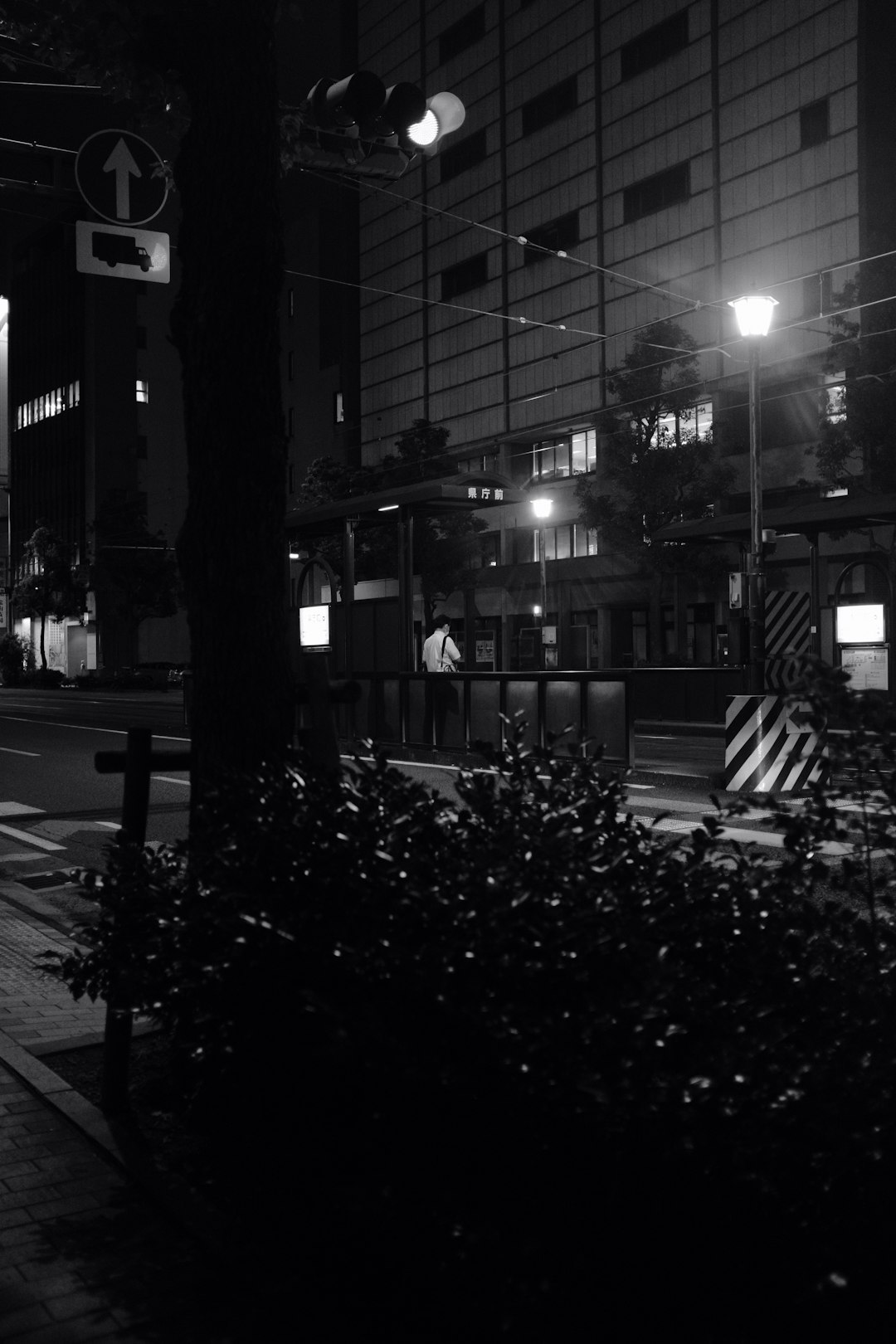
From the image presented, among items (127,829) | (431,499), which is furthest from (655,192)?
(127,829)

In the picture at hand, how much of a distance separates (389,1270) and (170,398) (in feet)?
287

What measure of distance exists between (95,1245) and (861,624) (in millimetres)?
18393

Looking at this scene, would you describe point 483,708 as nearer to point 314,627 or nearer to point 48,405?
point 314,627

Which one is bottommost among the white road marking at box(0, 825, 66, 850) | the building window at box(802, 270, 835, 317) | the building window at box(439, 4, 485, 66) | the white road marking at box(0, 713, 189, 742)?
the white road marking at box(0, 825, 66, 850)

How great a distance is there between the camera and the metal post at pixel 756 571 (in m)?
15.6

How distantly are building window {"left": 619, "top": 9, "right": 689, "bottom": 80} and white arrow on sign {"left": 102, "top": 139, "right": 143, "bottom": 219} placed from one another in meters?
38.7

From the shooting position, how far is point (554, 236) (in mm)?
49219

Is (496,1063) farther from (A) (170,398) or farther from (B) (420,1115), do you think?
(A) (170,398)

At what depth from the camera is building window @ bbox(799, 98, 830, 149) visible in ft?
126

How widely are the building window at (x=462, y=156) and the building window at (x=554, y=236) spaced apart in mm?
4924

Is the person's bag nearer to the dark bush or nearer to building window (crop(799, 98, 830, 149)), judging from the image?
building window (crop(799, 98, 830, 149))

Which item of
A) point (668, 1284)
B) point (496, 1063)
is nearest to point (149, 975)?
point (496, 1063)

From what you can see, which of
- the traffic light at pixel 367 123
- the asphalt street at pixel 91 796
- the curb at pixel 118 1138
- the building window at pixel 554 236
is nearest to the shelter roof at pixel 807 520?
the asphalt street at pixel 91 796

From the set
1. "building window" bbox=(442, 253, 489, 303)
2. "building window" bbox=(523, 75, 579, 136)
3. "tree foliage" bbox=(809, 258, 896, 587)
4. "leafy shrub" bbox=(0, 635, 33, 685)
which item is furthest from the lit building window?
"tree foliage" bbox=(809, 258, 896, 587)
